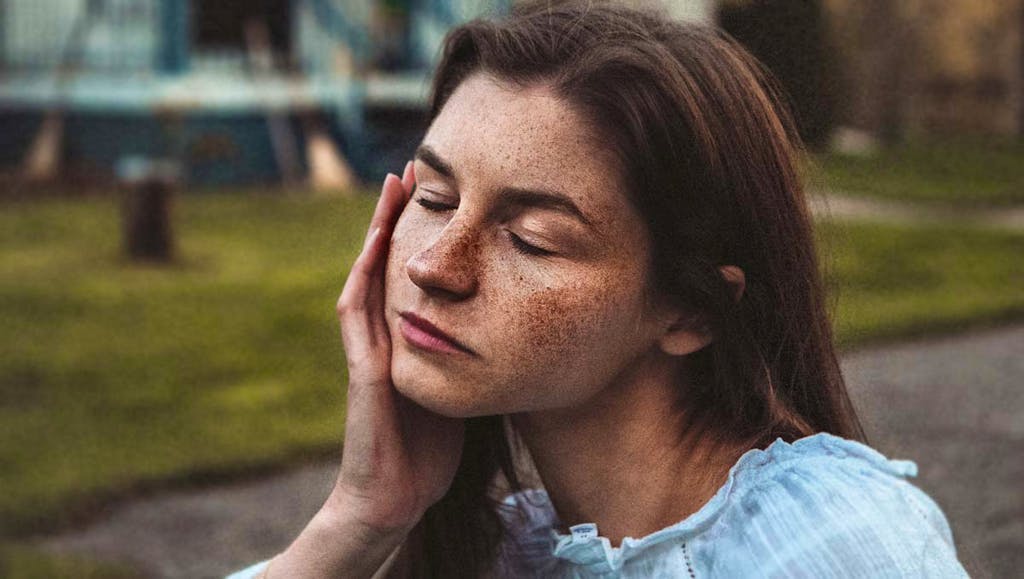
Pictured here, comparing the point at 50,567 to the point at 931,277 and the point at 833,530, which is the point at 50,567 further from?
the point at 931,277

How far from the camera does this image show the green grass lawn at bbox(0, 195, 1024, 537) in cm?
490

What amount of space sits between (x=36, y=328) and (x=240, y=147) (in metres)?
6.42

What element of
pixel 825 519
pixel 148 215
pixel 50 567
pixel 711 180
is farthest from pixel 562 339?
pixel 148 215

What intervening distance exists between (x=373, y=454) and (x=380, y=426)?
0.05 m

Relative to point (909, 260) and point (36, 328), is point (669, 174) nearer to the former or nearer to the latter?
point (36, 328)

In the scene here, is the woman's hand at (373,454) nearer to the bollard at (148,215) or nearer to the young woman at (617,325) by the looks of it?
the young woman at (617,325)

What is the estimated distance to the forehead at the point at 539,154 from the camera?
5.53ft

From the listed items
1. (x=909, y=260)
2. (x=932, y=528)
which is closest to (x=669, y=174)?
(x=932, y=528)

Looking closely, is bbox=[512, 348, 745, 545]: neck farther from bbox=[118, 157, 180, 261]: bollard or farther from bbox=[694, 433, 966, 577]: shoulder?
bbox=[118, 157, 180, 261]: bollard

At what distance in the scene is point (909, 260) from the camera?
30.4 feet

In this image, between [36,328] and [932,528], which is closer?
[932,528]

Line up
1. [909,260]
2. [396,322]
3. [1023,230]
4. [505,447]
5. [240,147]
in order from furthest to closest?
[240,147] < [1023,230] < [909,260] < [505,447] < [396,322]

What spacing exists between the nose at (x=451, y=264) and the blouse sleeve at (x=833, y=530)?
0.45 meters

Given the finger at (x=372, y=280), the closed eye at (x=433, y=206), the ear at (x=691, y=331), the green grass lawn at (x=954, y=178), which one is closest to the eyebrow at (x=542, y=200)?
the closed eye at (x=433, y=206)
